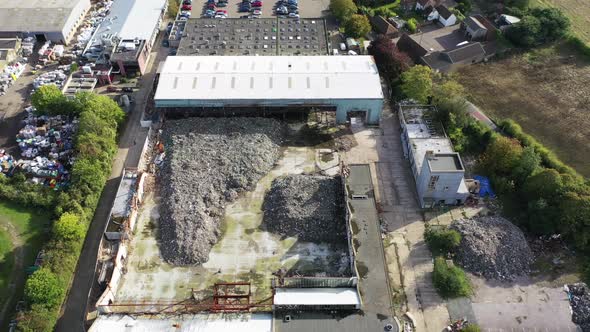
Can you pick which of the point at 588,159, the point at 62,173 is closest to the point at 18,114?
the point at 62,173

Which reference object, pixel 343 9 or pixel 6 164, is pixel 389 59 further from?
pixel 6 164

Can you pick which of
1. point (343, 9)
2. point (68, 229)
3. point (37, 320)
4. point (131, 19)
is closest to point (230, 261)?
point (68, 229)

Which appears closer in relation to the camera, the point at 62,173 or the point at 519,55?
the point at 62,173

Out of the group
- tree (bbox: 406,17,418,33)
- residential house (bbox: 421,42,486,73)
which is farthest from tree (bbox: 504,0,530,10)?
tree (bbox: 406,17,418,33)

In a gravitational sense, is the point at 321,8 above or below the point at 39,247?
above

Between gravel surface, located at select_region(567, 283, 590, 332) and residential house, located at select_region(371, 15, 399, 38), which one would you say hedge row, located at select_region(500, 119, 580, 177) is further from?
residential house, located at select_region(371, 15, 399, 38)

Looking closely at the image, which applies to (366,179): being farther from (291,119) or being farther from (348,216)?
(291,119)
